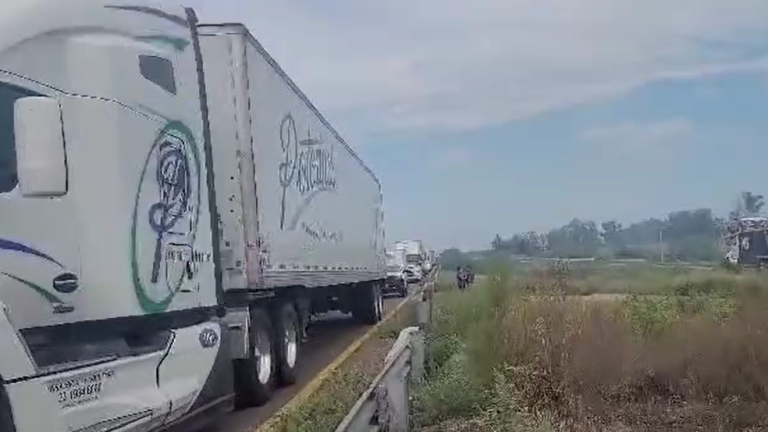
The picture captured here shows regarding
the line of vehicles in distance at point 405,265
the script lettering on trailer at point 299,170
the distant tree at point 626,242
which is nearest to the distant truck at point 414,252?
the line of vehicles in distance at point 405,265

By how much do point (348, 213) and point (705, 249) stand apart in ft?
33.8

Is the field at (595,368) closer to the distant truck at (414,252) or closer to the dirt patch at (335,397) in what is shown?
the dirt patch at (335,397)

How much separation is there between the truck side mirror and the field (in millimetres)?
3556

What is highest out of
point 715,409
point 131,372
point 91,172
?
point 91,172

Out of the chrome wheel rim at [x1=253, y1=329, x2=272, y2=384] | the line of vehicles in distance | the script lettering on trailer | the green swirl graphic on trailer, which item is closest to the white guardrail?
the green swirl graphic on trailer

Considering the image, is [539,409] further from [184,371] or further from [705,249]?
[705,249]

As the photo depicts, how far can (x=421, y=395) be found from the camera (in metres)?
8.67

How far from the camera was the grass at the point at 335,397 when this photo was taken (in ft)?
28.0

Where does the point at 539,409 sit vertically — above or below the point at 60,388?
below

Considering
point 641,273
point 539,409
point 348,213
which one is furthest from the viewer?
point 348,213

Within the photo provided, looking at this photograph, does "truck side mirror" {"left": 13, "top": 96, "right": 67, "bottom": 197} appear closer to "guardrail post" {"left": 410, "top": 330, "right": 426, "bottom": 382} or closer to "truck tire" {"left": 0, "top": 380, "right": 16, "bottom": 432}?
"truck tire" {"left": 0, "top": 380, "right": 16, "bottom": 432}

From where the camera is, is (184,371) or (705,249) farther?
(705,249)

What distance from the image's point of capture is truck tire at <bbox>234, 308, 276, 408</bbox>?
11195 mm

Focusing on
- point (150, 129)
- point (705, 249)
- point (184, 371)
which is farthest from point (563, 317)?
point (705, 249)
